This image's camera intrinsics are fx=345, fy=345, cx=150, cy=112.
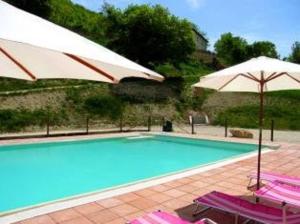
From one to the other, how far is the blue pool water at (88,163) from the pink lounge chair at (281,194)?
14.4 ft

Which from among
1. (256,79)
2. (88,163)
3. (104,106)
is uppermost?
(256,79)

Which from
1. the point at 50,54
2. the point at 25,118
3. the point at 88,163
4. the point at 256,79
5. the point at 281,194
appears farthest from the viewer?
the point at 25,118

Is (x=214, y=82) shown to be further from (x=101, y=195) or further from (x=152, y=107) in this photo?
(x=152, y=107)

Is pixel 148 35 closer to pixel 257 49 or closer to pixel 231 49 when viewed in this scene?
pixel 231 49

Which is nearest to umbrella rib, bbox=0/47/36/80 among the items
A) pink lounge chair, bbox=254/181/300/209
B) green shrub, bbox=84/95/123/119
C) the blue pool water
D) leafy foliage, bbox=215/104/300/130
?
pink lounge chair, bbox=254/181/300/209

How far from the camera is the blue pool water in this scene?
8.85 metres

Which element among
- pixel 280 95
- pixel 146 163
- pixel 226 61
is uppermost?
pixel 226 61

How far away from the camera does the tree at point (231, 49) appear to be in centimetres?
6134

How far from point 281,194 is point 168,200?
187cm

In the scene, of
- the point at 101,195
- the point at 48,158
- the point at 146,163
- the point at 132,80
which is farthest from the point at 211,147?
the point at 132,80

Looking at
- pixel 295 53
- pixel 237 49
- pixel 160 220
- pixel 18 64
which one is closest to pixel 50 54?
pixel 18 64

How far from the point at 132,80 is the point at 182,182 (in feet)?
71.4

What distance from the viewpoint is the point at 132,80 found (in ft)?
A: 93.8

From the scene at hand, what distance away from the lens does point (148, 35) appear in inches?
1232
